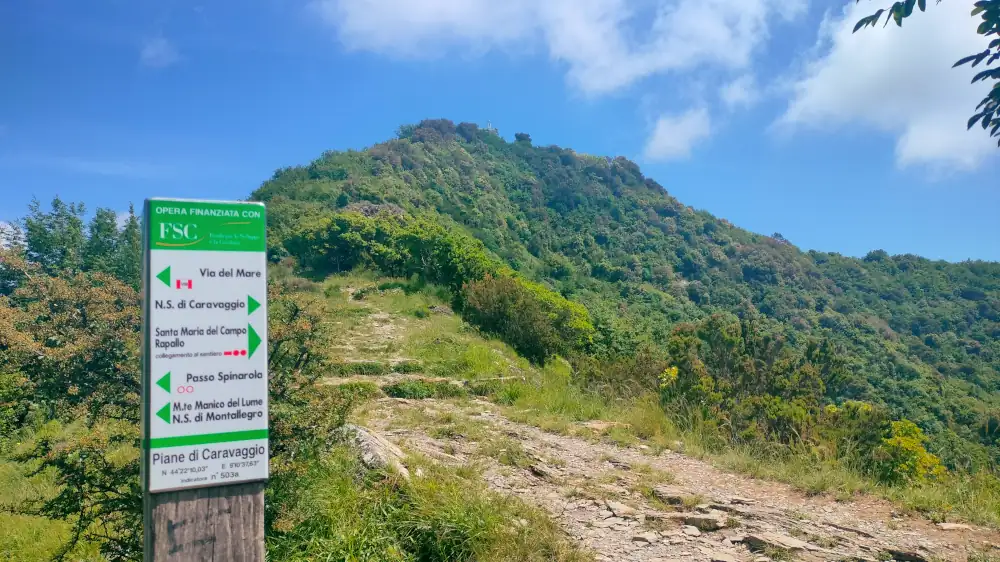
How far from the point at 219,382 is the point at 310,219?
26.0 metres

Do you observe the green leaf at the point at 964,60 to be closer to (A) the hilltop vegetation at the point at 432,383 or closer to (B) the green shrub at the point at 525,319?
(A) the hilltop vegetation at the point at 432,383

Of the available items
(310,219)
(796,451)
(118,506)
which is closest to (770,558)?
(796,451)

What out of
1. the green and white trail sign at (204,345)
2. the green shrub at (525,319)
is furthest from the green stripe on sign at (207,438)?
the green shrub at (525,319)

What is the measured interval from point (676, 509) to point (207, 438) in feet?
12.5

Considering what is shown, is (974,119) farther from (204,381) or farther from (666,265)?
(666,265)

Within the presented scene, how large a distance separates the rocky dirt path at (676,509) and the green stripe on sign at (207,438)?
2.62m

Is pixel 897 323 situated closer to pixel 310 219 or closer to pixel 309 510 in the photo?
pixel 310 219

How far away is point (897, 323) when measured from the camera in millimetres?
47500

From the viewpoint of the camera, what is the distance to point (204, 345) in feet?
5.86

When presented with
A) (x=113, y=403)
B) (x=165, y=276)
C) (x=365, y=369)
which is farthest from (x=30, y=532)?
(x=365, y=369)

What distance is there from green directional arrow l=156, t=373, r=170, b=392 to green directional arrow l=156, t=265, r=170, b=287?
0.26 m

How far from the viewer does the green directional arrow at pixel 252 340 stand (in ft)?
6.04

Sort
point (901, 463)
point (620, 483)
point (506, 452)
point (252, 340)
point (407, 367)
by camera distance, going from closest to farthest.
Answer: point (252, 340) → point (620, 483) → point (901, 463) → point (506, 452) → point (407, 367)

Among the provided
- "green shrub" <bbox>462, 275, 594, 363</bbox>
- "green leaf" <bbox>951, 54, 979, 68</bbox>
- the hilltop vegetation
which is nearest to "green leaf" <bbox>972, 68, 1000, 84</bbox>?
"green leaf" <bbox>951, 54, 979, 68</bbox>
